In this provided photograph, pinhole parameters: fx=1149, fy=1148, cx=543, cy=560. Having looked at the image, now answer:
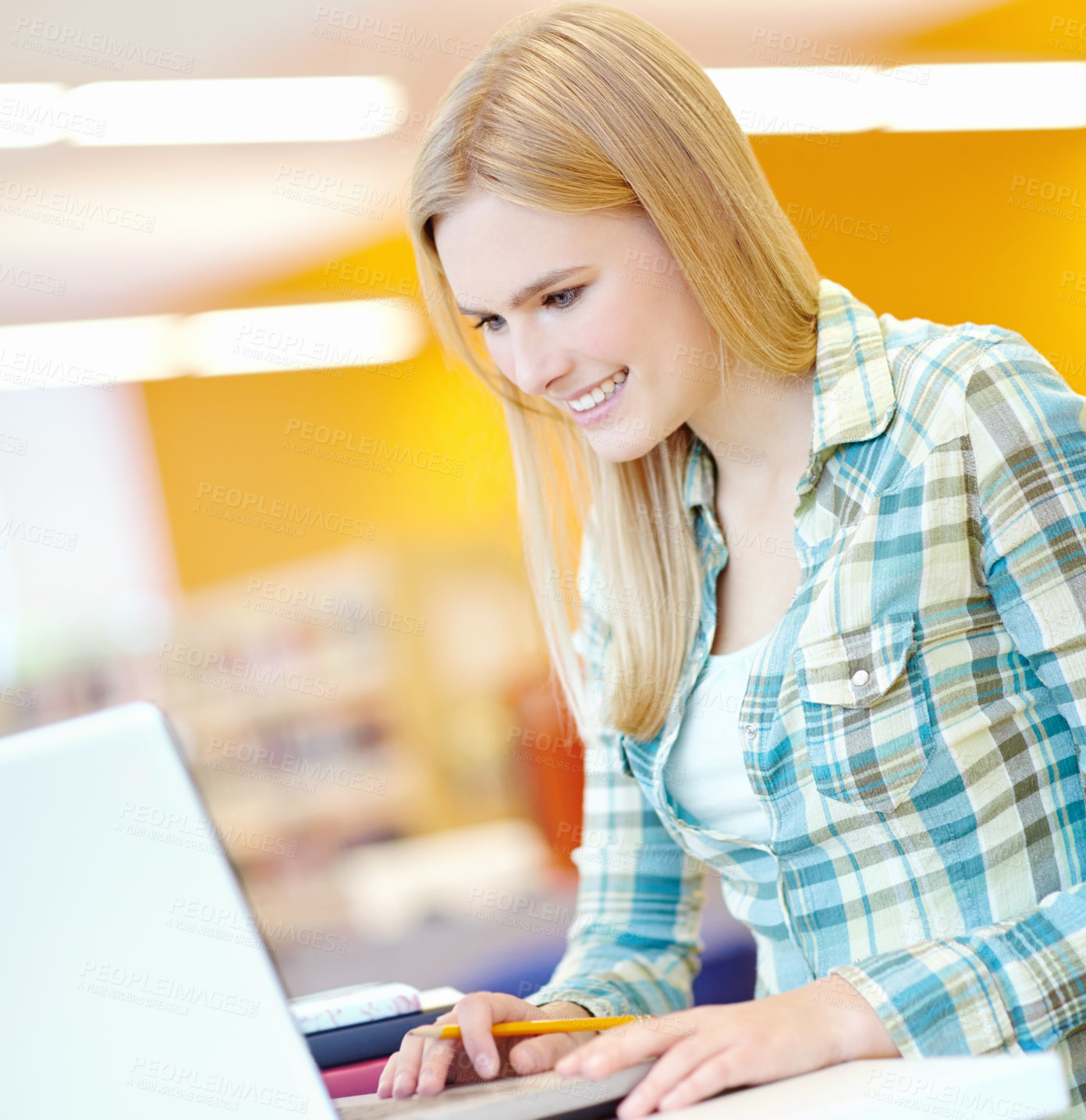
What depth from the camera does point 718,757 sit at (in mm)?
1128

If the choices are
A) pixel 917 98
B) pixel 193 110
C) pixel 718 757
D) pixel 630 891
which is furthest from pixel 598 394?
pixel 917 98

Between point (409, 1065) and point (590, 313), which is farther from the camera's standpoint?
point (590, 313)

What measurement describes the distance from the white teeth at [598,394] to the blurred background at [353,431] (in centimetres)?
229

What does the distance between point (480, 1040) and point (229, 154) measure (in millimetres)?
3318

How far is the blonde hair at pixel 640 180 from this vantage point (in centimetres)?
106

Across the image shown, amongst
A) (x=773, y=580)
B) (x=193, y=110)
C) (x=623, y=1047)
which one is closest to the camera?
(x=623, y=1047)

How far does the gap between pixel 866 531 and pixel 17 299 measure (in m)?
3.83

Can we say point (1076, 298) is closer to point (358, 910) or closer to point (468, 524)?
point (468, 524)

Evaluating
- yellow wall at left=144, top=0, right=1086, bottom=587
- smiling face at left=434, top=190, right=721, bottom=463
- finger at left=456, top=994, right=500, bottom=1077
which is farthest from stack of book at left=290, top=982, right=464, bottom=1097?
yellow wall at left=144, top=0, right=1086, bottom=587

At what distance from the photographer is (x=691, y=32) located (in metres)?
3.42

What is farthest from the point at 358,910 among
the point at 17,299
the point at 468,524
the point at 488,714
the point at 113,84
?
the point at 113,84

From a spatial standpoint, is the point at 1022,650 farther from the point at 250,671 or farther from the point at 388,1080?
the point at 250,671

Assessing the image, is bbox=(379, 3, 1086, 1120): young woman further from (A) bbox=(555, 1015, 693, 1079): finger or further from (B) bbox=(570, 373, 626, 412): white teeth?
(A) bbox=(555, 1015, 693, 1079): finger

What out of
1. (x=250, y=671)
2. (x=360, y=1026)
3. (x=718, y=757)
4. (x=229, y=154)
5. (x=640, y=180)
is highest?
(x=229, y=154)
